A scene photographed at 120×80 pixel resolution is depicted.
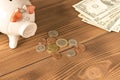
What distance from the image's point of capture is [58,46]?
904 millimetres

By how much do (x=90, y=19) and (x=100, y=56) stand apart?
0.20 metres

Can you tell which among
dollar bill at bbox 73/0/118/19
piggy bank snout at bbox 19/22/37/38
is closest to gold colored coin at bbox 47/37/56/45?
piggy bank snout at bbox 19/22/37/38

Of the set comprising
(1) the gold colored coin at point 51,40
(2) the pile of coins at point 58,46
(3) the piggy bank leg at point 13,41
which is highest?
(3) the piggy bank leg at point 13,41

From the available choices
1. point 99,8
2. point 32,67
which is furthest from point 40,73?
point 99,8

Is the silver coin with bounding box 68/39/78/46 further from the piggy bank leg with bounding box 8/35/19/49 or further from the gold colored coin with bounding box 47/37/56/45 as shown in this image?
the piggy bank leg with bounding box 8/35/19/49

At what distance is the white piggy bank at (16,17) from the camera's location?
0.78 m

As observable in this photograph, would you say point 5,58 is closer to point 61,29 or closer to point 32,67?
point 32,67

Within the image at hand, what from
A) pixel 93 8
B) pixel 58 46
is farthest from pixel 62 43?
pixel 93 8

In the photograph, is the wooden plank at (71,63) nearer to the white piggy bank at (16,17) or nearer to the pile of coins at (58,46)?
the pile of coins at (58,46)

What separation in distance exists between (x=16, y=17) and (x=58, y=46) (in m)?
0.21

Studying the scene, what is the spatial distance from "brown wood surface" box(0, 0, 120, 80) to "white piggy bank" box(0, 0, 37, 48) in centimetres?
10

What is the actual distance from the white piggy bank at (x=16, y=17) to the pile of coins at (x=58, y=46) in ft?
0.36

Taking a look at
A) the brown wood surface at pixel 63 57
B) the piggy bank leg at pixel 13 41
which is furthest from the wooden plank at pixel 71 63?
the piggy bank leg at pixel 13 41

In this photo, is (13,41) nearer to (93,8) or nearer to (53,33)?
(53,33)
